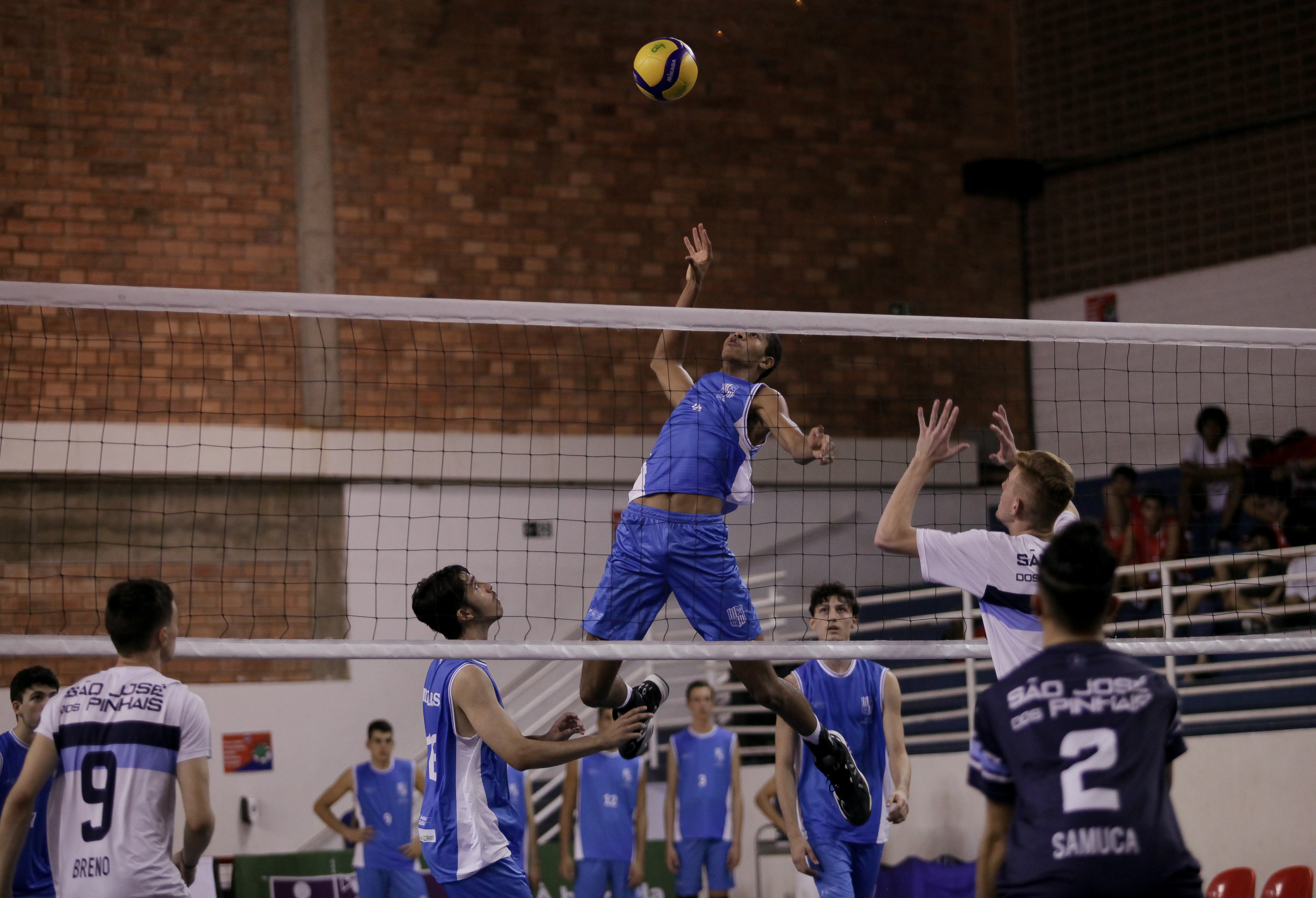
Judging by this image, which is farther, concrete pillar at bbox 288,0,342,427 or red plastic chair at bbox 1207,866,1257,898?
concrete pillar at bbox 288,0,342,427

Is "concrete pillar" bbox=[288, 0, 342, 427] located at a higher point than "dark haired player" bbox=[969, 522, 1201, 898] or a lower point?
higher

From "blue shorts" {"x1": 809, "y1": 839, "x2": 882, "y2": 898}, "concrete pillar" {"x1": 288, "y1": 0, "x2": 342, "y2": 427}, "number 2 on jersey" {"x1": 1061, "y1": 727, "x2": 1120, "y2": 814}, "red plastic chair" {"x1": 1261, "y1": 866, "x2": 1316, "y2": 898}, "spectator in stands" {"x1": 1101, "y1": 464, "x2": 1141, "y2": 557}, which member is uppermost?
"concrete pillar" {"x1": 288, "y1": 0, "x2": 342, "y2": 427}

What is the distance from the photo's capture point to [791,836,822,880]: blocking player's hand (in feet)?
23.4

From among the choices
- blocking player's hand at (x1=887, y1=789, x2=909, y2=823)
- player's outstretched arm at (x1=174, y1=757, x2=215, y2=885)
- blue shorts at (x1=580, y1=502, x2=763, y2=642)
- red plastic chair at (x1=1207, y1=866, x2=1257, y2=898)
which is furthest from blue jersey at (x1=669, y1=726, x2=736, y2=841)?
player's outstretched arm at (x1=174, y1=757, x2=215, y2=885)

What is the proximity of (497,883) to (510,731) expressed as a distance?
673mm

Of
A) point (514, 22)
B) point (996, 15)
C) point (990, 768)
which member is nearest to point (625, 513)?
point (990, 768)

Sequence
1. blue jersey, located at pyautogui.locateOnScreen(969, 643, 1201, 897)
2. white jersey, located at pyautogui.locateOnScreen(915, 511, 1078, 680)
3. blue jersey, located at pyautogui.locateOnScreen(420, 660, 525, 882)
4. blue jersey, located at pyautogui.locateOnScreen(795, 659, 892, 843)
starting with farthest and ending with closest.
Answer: blue jersey, located at pyautogui.locateOnScreen(795, 659, 892, 843), blue jersey, located at pyautogui.locateOnScreen(420, 660, 525, 882), white jersey, located at pyautogui.locateOnScreen(915, 511, 1078, 680), blue jersey, located at pyautogui.locateOnScreen(969, 643, 1201, 897)

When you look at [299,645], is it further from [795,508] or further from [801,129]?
[801,129]

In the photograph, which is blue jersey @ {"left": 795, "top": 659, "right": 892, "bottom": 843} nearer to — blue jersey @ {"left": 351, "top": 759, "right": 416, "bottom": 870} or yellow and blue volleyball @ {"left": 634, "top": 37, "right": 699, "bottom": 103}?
yellow and blue volleyball @ {"left": 634, "top": 37, "right": 699, "bottom": 103}

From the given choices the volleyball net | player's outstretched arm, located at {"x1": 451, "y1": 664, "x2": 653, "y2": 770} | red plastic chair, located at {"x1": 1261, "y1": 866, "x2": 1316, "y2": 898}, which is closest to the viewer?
player's outstretched arm, located at {"x1": 451, "y1": 664, "x2": 653, "y2": 770}

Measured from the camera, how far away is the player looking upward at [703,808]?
10.9 m

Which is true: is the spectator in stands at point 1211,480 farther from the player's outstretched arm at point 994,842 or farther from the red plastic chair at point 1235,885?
the player's outstretched arm at point 994,842

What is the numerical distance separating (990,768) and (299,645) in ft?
11.4

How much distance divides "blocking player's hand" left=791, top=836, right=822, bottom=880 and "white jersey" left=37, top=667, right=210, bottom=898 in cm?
358
